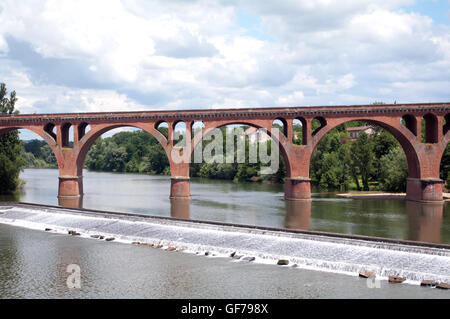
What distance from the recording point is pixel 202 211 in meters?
38.8


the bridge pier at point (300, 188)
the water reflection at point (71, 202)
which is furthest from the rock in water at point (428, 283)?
the water reflection at point (71, 202)

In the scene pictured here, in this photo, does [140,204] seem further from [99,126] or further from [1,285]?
[1,285]

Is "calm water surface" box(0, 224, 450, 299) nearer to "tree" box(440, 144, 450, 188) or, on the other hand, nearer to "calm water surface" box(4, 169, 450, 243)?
"calm water surface" box(4, 169, 450, 243)

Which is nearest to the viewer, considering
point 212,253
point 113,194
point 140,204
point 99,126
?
point 212,253

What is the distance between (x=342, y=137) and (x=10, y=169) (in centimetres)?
5950

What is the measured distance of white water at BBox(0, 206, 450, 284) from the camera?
2103 centimetres

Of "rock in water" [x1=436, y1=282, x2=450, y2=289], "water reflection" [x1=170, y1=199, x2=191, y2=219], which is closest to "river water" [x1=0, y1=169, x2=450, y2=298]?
"water reflection" [x1=170, y1=199, x2=191, y2=219]

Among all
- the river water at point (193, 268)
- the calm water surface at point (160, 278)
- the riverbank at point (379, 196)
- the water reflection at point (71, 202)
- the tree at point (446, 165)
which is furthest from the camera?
the tree at point (446, 165)

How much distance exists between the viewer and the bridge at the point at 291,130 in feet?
144

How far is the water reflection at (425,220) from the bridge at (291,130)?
261cm

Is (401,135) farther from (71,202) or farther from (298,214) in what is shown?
(71,202)

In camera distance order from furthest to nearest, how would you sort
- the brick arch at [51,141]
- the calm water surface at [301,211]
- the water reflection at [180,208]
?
the brick arch at [51,141], the water reflection at [180,208], the calm water surface at [301,211]

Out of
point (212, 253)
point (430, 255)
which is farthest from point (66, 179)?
point (430, 255)

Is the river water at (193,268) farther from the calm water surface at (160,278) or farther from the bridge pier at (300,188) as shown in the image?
the bridge pier at (300,188)
